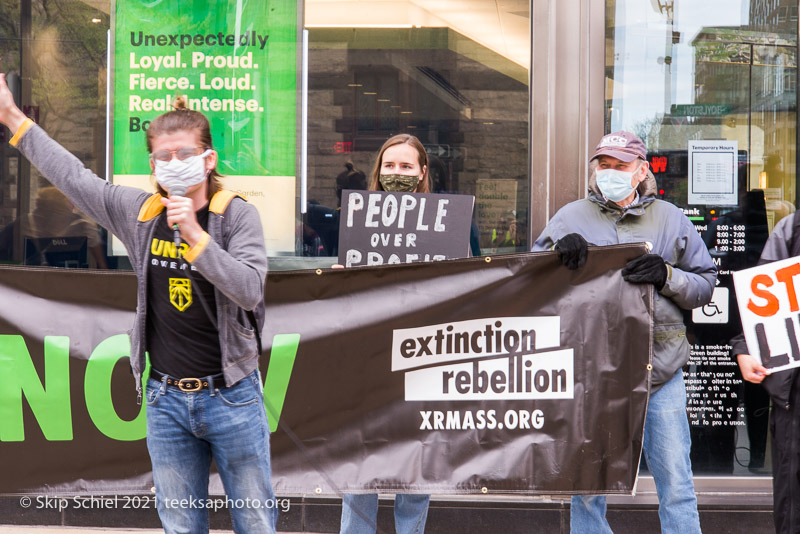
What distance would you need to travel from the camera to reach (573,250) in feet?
13.5

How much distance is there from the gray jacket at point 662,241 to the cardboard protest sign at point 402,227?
1.63 ft

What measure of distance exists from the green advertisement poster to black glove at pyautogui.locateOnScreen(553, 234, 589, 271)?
7.03 feet

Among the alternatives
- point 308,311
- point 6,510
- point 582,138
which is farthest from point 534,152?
point 6,510

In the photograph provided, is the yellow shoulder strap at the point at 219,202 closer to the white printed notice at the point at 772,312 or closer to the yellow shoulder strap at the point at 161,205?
the yellow shoulder strap at the point at 161,205

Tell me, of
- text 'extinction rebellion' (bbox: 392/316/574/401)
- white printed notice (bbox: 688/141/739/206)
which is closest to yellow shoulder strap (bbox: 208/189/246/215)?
text 'extinction rebellion' (bbox: 392/316/574/401)

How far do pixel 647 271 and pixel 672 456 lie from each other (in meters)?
0.83

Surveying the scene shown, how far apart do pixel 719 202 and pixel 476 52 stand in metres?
1.68

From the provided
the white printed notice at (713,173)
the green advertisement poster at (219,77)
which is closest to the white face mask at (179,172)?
the green advertisement poster at (219,77)

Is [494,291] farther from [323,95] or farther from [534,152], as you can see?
[323,95]

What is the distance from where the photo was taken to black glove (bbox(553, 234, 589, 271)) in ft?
13.5

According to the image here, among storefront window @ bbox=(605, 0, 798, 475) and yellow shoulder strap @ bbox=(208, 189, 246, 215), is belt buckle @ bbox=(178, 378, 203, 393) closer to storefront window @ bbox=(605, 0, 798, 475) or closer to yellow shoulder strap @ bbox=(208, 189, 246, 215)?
yellow shoulder strap @ bbox=(208, 189, 246, 215)

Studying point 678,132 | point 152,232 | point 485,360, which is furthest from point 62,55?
point 678,132

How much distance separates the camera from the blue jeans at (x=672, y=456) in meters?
4.07

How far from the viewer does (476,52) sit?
554cm
